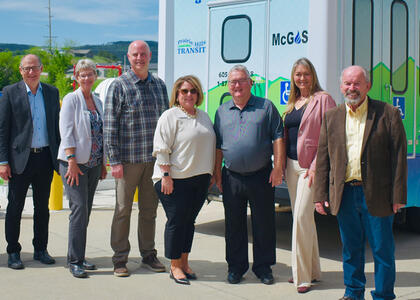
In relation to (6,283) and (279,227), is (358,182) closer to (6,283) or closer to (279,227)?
(6,283)

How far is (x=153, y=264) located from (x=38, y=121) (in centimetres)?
163

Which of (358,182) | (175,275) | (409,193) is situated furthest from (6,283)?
(409,193)

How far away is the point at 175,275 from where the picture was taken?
516 centimetres

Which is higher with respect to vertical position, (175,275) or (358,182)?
(358,182)

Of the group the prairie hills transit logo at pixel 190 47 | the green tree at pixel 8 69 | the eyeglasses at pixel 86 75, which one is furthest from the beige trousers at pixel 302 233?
the green tree at pixel 8 69

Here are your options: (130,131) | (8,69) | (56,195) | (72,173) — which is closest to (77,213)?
(72,173)

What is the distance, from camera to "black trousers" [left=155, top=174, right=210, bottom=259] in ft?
16.5

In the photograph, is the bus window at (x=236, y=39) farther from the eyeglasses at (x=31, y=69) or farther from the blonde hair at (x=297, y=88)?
the eyeglasses at (x=31, y=69)

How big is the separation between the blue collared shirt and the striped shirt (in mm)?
702

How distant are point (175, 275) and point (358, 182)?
5.89 feet

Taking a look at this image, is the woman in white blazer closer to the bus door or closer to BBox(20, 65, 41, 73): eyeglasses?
BBox(20, 65, 41, 73): eyeglasses

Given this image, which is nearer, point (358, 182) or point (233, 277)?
point (358, 182)

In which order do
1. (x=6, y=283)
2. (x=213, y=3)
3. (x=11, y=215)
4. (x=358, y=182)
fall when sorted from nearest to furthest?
(x=358, y=182), (x=6, y=283), (x=11, y=215), (x=213, y=3)

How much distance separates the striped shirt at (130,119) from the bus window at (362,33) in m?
1.99
